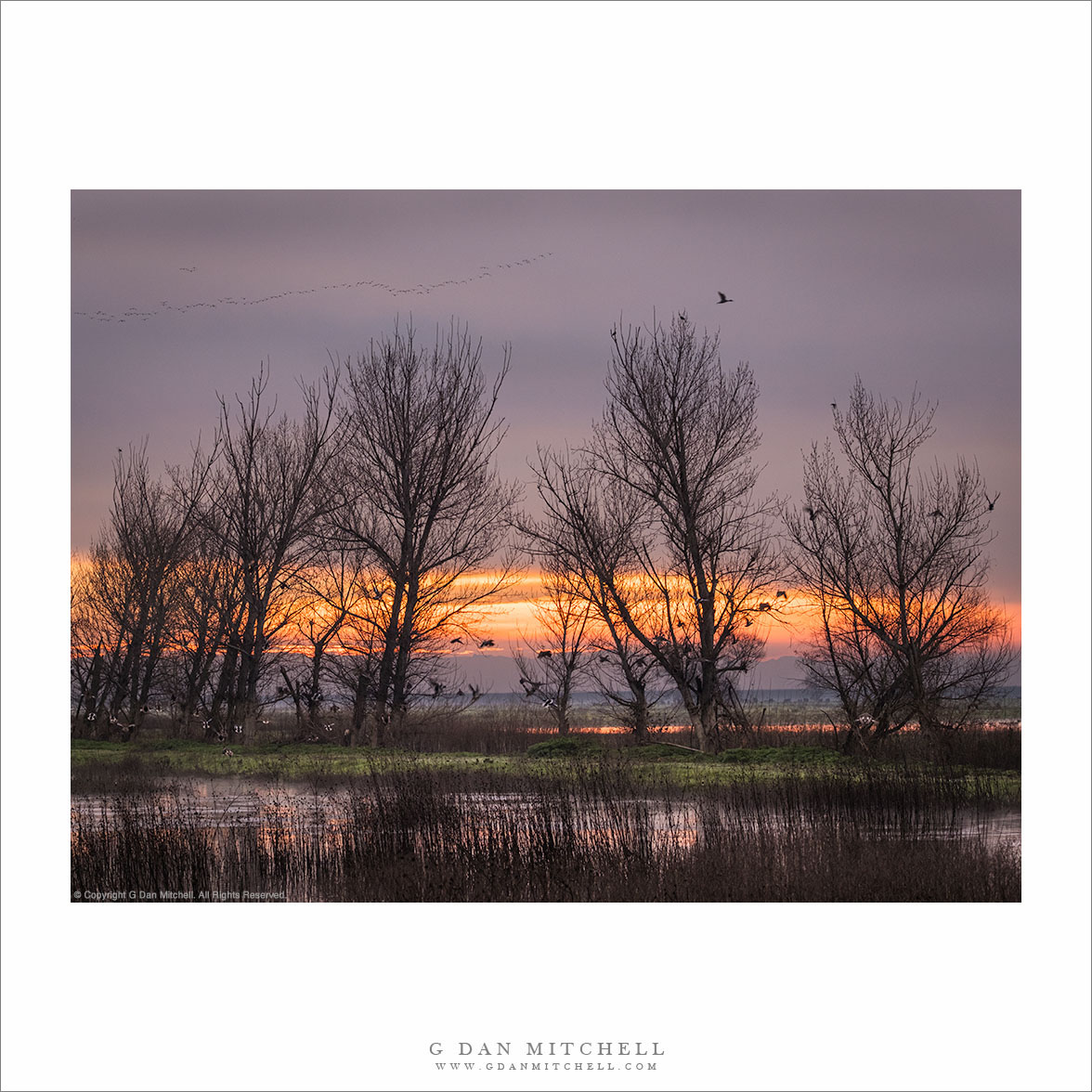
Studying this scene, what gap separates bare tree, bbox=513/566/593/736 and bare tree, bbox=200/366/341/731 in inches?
63.8

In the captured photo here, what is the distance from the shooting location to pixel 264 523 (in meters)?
7.37

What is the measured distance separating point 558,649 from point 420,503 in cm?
135

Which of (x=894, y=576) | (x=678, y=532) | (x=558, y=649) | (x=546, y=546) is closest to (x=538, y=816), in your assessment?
(x=558, y=649)

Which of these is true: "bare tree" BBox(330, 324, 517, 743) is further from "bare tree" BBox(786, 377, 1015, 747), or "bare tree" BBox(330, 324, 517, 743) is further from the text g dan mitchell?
the text g dan mitchell

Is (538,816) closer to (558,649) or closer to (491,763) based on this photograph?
(491,763)

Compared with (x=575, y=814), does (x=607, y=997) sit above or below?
below

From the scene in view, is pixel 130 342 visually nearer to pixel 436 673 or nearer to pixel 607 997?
pixel 436 673

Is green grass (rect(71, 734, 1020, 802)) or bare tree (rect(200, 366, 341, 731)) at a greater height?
bare tree (rect(200, 366, 341, 731))

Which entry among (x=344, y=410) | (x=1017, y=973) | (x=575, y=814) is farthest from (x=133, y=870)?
(x=1017, y=973)

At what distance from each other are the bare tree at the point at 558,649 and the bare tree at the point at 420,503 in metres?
0.31

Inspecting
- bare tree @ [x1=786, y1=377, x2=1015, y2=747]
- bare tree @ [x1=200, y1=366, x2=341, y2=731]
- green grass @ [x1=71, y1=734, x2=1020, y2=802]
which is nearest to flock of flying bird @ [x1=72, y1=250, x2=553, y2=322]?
bare tree @ [x1=200, y1=366, x2=341, y2=731]

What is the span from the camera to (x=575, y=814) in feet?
20.5

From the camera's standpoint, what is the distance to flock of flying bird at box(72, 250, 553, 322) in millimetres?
6387
